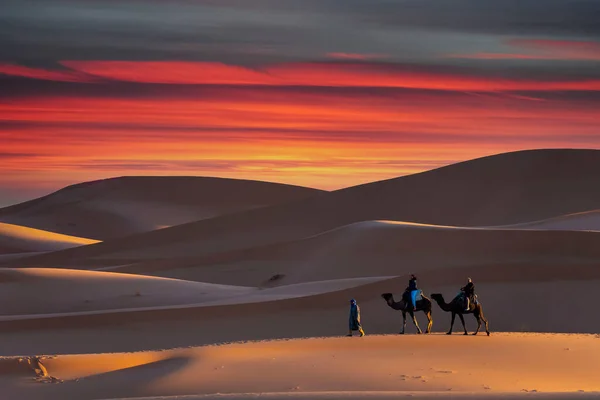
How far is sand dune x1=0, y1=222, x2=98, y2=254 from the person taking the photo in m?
93.1

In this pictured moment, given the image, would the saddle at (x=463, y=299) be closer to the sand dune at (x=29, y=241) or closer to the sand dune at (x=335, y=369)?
the sand dune at (x=335, y=369)

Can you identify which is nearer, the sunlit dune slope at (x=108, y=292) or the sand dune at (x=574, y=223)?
the sunlit dune slope at (x=108, y=292)

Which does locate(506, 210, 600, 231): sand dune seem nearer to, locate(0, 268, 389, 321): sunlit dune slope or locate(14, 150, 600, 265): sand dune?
locate(0, 268, 389, 321): sunlit dune slope

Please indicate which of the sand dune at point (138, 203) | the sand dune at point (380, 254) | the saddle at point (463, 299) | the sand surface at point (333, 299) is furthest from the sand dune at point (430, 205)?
the saddle at point (463, 299)

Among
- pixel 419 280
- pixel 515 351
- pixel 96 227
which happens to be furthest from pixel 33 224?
pixel 515 351

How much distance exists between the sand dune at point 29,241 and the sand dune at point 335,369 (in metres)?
73.1

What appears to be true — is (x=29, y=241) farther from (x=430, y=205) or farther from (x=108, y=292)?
(x=108, y=292)

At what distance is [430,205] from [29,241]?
32889 millimetres

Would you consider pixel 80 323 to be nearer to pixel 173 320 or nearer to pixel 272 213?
pixel 173 320

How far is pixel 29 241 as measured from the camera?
96.0m

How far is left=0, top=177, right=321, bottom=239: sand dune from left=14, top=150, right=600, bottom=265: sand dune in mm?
44310

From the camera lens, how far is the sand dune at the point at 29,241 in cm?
9312

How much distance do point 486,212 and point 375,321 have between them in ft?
171

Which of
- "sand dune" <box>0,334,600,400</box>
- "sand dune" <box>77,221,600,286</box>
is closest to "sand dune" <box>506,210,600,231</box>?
"sand dune" <box>77,221,600,286</box>
